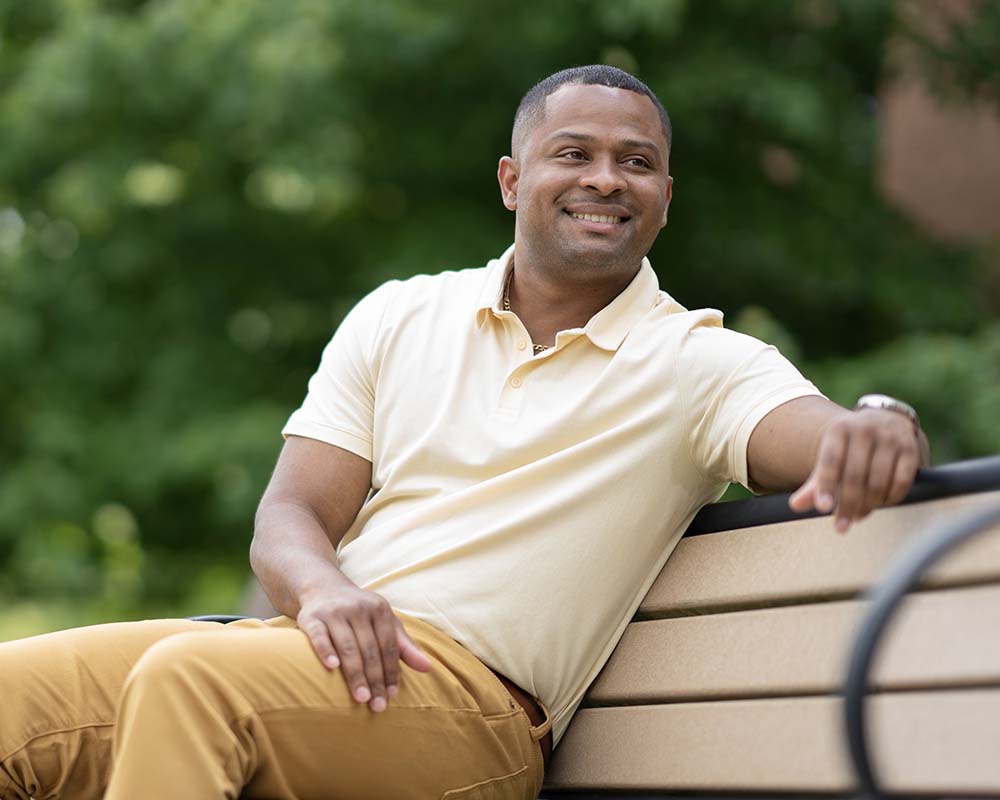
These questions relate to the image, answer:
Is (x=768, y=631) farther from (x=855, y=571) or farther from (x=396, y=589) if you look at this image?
(x=396, y=589)

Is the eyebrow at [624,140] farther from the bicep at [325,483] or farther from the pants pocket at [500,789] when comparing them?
the pants pocket at [500,789]

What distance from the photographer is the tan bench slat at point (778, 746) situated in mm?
1939

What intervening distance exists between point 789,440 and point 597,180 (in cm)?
70

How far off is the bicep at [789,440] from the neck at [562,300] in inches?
21.1

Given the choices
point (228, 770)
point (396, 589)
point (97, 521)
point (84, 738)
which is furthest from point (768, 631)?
point (97, 521)

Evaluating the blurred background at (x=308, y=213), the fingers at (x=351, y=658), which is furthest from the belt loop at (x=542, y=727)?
the blurred background at (x=308, y=213)

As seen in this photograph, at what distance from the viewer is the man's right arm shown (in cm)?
220

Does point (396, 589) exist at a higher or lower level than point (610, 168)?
lower

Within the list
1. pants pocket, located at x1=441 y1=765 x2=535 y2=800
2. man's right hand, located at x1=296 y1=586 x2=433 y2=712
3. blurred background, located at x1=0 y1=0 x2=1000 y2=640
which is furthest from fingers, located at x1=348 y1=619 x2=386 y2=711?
blurred background, located at x1=0 y1=0 x2=1000 y2=640

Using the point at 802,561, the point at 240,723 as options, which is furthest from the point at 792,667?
the point at 240,723

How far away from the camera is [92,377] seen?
846 centimetres

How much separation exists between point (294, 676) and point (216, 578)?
7.59m

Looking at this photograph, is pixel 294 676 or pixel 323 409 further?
pixel 323 409

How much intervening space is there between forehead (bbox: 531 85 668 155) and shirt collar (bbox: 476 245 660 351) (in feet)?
0.80
